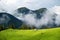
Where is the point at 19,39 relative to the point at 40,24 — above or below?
below

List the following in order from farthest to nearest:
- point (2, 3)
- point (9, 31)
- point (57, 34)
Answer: point (2, 3) → point (9, 31) → point (57, 34)

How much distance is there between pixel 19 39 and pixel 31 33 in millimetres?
663

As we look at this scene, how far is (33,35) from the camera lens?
791cm

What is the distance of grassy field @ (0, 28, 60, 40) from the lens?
7681 millimetres

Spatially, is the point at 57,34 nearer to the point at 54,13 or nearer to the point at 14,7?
the point at 54,13

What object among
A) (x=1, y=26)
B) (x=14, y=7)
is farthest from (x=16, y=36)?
(x=14, y=7)

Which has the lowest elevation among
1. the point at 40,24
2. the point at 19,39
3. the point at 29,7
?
the point at 19,39

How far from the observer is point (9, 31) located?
28.3 ft

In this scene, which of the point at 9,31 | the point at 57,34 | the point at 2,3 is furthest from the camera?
the point at 2,3

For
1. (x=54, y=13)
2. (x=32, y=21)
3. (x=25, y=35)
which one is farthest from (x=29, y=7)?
(x=25, y=35)

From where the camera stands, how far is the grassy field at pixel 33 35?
7681mm

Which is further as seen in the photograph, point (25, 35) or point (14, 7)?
point (14, 7)

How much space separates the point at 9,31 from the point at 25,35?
1.01 m

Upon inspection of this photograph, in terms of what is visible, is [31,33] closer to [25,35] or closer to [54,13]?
[25,35]
